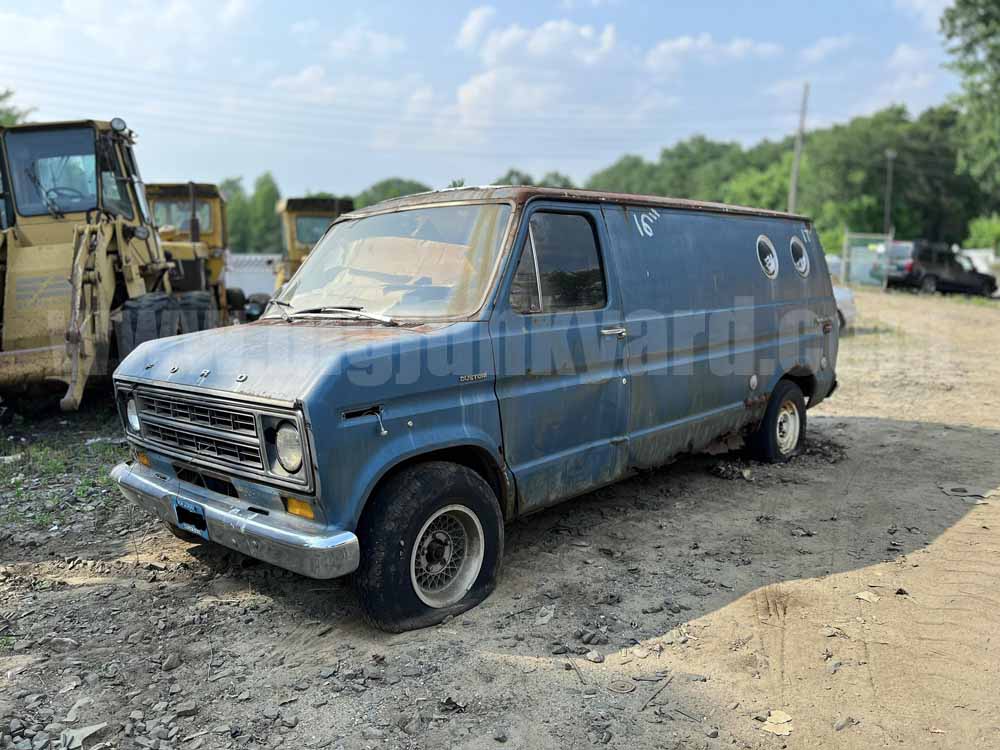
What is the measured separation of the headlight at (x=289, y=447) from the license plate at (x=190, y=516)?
652mm

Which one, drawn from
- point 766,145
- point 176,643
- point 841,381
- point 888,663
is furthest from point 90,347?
point 766,145

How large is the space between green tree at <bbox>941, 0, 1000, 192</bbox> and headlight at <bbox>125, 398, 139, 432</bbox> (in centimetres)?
4067

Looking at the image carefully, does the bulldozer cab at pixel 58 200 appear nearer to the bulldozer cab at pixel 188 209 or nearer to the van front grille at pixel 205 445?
the van front grille at pixel 205 445

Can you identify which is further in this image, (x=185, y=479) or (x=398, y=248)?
(x=398, y=248)

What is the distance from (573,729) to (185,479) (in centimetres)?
239

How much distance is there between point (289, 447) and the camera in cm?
340

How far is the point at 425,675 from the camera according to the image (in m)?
3.42

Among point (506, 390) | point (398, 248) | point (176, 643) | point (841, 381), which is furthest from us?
point (841, 381)

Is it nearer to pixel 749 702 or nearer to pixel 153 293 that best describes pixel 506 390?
pixel 749 702

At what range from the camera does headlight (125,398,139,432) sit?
4.34 metres

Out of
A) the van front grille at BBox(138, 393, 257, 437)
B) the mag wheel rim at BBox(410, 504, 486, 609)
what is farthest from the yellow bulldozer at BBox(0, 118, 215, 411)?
the mag wheel rim at BBox(410, 504, 486, 609)

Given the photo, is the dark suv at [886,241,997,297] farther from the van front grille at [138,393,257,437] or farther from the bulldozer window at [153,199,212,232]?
the van front grille at [138,393,257,437]

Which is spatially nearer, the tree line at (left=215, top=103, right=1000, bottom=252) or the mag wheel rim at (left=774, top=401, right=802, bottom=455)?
the mag wheel rim at (left=774, top=401, right=802, bottom=455)

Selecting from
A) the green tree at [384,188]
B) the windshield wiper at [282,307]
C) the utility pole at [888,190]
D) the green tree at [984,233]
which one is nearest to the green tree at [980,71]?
the green tree at [984,233]
